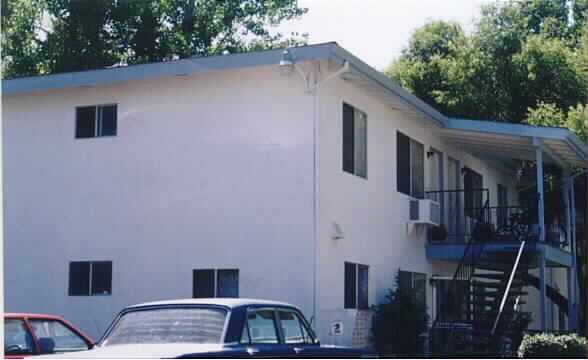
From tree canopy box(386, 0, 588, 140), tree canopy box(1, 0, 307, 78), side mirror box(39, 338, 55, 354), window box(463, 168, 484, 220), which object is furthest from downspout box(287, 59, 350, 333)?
tree canopy box(1, 0, 307, 78)

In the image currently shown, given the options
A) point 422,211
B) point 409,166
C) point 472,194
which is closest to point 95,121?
point 409,166

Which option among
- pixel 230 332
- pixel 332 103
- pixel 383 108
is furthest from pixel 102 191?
pixel 230 332

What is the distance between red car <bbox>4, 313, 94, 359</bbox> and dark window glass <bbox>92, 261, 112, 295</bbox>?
18.5 feet

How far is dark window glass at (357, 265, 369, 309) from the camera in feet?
54.5

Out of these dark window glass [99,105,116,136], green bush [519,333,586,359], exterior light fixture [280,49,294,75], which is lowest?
green bush [519,333,586,359]

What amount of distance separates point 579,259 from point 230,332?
2599 centimetres

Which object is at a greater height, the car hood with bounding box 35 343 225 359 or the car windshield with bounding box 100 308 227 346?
the car windshield with bounding box 100 308 227 346

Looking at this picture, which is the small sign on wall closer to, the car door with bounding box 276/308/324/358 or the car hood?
the car door with bounding box 276/308/324/358

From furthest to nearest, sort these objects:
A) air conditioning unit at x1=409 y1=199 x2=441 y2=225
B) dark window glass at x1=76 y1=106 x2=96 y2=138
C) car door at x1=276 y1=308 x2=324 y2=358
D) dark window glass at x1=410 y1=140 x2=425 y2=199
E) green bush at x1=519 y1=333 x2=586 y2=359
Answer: dark window glass at x1=410 y1=140 x2=425 y2=199, air conditioning unit at x1=409 y1=199 x2=441 y2=225, dark window glass at x1=76 y1=106 x2=96 y2=138, green bush at x1=519 y1=333 x2=586 y2=359, car door at x1=276 y1=308 x2=324 y2=358

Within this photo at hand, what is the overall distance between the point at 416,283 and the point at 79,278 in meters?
7.53

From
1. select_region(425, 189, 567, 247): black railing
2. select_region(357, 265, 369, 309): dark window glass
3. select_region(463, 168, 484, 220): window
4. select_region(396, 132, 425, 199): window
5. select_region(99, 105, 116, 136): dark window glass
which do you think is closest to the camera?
select_region(357, 265, 369, 309): dark window glass

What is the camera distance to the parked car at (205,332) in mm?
7992

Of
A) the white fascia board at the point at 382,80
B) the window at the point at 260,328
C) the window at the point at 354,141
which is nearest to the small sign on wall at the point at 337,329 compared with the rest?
the window at the point at 354,141

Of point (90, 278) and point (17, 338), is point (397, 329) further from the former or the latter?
point (17, 338)
